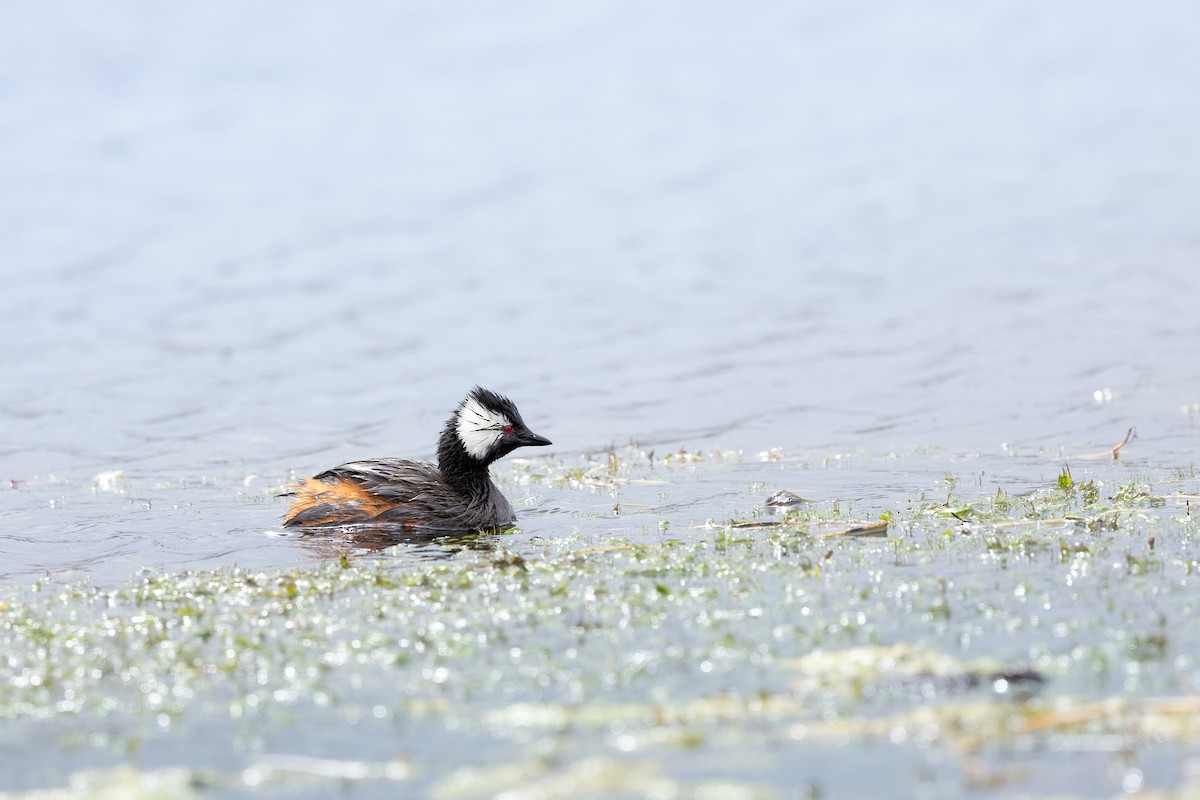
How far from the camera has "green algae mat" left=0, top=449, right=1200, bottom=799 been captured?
18.5 feet

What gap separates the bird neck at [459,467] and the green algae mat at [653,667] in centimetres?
214

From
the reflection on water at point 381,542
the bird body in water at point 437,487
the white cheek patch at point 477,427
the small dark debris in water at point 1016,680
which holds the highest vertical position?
the white cheek patch at point 477,427

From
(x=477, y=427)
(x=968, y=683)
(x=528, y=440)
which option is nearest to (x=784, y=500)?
(x=528, y=440)

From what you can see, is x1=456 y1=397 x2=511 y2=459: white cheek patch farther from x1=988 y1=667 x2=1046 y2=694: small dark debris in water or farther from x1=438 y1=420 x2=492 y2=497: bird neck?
x1=988 y1=667 x2=1046 y2=694: small dark debris in water

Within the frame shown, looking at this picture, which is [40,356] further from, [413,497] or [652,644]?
[652,644]

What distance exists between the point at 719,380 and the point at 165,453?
25.1 ft

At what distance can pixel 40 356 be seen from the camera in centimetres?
2317

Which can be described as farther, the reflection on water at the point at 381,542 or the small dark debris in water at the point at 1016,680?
the reflection on water at the point at 381,542

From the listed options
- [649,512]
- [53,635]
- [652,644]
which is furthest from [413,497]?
[652,644]

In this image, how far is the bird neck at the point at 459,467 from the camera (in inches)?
512

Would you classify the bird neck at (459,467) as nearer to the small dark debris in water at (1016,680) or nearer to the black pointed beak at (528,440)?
the black pointed beak at (528,440)

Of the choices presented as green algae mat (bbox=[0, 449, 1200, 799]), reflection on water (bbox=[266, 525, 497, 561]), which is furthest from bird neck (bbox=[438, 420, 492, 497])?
green algae mat (bbox=[0, 449, 1200, 799])

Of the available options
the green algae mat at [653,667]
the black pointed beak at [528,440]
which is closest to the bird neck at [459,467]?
the black pointed beak at [528,440]

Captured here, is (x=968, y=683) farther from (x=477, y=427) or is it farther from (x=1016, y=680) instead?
(x=477, y=427)
